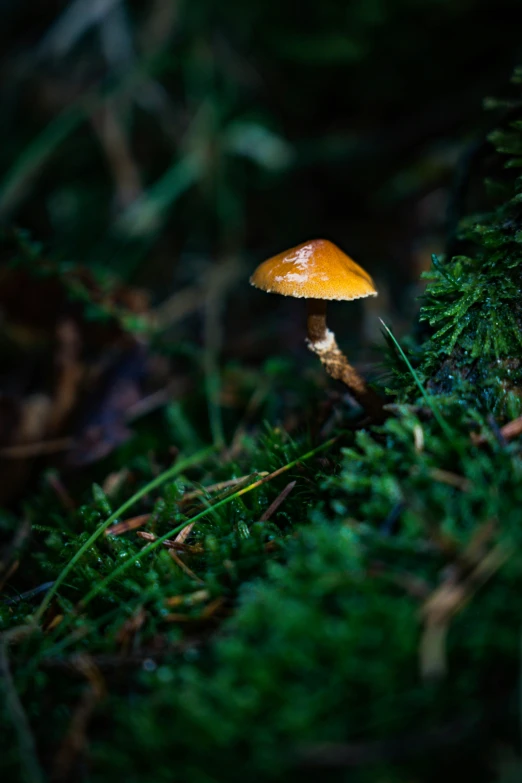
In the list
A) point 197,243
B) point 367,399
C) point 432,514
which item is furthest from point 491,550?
point 197,243

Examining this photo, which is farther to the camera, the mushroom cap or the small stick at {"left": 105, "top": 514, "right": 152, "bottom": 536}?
the small stick at {"left": 105, "top": 514, "right": 152, "bottom": 536}

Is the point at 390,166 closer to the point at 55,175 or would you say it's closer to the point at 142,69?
the point at 142,69

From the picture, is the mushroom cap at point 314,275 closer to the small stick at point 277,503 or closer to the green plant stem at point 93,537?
the small stick at point 277,503

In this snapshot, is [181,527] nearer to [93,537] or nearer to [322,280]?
[93,537]

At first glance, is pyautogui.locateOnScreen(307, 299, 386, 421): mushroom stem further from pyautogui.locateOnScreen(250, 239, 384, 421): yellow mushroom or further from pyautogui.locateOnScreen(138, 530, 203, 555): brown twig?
pyautogui.locateOnScreen(138, 530, 203, 555): brown twig

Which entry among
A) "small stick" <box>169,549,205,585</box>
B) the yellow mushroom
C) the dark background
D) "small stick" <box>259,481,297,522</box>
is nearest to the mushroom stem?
the yellow mushroom

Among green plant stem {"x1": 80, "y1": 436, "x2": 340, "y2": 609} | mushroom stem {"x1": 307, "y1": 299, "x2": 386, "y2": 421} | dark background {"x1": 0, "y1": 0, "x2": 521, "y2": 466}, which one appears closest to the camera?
green plant stem {"x1": 80, "y1": 436, "x2": 340, "y2": 609}

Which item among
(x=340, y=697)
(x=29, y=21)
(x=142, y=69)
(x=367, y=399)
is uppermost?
(x=29, y=21)
